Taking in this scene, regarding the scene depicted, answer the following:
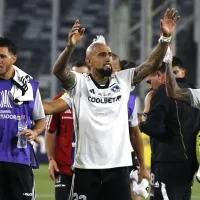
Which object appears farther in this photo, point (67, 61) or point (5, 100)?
point (5, 100)

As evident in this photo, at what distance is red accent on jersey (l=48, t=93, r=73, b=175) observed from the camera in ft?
32.7

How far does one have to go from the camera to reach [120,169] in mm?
7930

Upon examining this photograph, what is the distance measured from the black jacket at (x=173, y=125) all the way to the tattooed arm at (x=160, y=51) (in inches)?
31.1

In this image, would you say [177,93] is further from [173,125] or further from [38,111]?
[38,111]

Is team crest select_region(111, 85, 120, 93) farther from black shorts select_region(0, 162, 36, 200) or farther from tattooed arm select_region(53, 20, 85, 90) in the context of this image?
black shorts select_region(0, 162, 36, 200)

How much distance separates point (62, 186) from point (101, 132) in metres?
2.16

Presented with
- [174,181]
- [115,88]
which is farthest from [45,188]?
[115,88]

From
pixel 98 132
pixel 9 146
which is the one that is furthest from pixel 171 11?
pixel 9 146

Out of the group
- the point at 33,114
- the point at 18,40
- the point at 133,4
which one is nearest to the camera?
the point at 33,114

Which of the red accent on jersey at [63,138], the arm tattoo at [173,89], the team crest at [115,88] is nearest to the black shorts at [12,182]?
the team crest at [115,88]

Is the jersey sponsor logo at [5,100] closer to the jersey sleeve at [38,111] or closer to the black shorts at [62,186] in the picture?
the jersey sleeve at [38,111]

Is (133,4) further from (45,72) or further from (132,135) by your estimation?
(132,135)

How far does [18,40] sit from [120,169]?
1873cm

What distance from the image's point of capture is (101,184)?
7.89 meters
